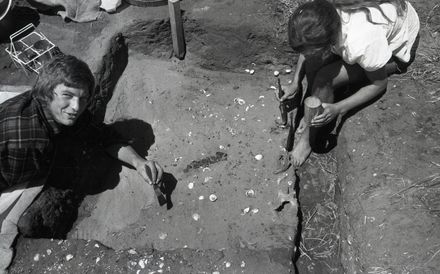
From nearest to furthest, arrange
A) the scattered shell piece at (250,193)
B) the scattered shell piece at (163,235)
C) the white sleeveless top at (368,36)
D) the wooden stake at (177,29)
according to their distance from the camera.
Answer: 1. the white sleeveless top at (368,36)
2. the scattered shell piece at (163,235)
3. the scattered shell piece at (250,193)
4. the wooden stake at (177,29)

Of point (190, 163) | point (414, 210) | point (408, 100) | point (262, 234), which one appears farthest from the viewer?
point (190, 163)

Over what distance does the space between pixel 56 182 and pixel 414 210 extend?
2360mm

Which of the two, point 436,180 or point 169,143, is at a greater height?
point 436,180

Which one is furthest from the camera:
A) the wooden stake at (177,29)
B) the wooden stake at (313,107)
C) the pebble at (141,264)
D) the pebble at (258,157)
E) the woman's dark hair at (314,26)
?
the wooden stake at (177,29)

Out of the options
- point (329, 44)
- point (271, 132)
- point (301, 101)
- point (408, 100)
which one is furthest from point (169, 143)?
point (408, 100)

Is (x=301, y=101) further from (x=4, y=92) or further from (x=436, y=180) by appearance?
(x=4, y=92)

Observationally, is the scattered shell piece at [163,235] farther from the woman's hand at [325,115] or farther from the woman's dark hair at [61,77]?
the woman's hand at [325,115]

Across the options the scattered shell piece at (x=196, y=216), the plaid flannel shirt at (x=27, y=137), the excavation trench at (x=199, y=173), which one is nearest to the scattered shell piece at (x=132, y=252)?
the excavation trench at (x=199, y=173)

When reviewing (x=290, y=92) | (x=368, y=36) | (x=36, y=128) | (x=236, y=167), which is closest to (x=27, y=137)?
(x=36, y=128)

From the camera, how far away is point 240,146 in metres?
3.53

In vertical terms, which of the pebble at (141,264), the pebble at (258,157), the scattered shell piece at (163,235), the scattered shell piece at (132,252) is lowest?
the scattered shell piece at (163,235)

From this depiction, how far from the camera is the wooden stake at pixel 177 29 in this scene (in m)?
3.74

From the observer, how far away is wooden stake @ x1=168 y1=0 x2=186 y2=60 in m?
3.74

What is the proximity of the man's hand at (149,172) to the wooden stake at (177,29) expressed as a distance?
1.35 meters
